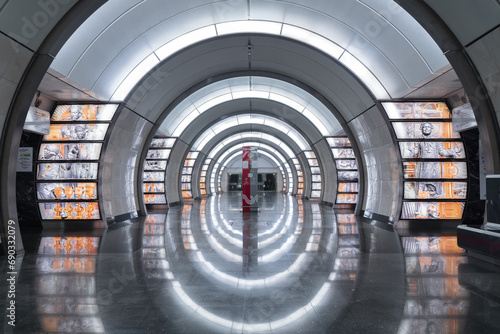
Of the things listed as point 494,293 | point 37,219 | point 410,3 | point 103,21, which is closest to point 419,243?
point 494,293

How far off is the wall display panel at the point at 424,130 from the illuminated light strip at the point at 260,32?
4.35 ft

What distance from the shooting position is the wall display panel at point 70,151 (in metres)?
12.3

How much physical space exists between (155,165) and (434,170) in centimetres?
1699

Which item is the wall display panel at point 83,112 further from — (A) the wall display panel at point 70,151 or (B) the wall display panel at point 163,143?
(B) the wall display panel at point 163,143

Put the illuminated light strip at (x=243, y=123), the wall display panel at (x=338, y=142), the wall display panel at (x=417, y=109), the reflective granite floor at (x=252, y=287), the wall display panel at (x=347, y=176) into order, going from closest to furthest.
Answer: the reflective granite floor at (x=252, y=287) → the wall display panel at (x=417, y=109) → the wall display panel at (x=338, y=142) → the wall display panel at (x=347, y=176) → the illuminated light strip at (x=243, y=123)

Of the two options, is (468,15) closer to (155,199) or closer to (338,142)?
(338,142)

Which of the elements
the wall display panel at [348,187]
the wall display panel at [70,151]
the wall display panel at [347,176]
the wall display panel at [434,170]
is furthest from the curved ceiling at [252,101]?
the wall display panel at [434,170]

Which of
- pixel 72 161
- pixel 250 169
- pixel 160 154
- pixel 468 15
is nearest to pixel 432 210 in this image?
pixel 468 15

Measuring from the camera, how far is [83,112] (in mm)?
12469

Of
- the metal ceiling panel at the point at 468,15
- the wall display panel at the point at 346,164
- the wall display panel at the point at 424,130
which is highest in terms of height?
the metal ceiling panel at the point at 468,15

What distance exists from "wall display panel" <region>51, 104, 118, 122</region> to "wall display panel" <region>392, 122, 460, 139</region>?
427 inches

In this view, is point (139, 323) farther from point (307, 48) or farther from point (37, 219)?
point (307, 48)

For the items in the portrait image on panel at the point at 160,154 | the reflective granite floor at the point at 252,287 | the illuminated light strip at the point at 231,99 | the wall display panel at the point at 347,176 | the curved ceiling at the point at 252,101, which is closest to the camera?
the reflective granite floor at the point at 252,287

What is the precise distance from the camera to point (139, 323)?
3898 mm
